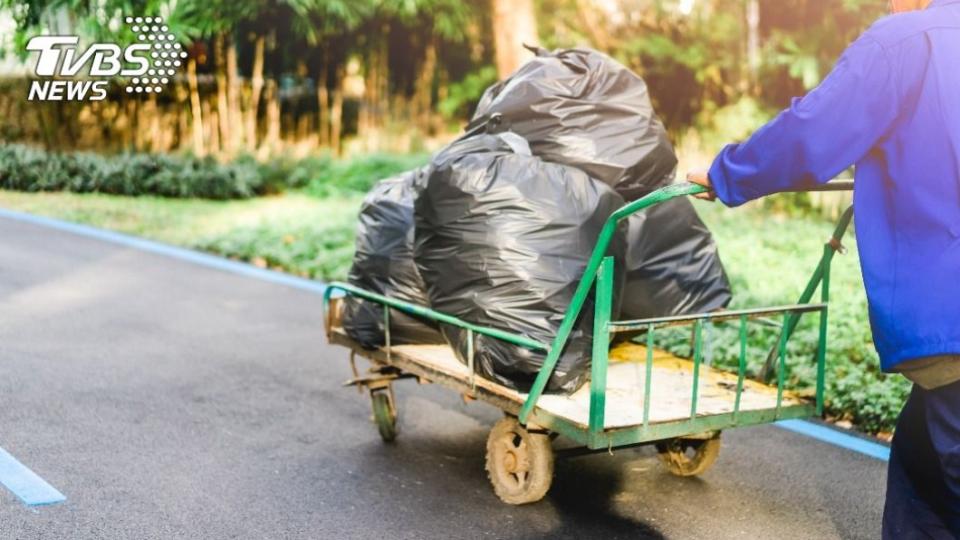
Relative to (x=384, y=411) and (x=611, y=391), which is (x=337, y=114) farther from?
(x=611, y=391)

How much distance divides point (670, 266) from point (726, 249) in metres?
5.12

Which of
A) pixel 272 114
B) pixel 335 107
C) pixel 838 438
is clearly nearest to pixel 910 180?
pixel 838 438

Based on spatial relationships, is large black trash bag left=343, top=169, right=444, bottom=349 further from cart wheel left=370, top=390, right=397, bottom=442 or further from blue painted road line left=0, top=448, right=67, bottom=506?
blue painted road line left=0, top=448, right=67, bottom=506

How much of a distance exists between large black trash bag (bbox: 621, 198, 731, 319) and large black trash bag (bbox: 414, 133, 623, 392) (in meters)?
0.35

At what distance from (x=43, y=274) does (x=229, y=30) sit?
8898 millimetres

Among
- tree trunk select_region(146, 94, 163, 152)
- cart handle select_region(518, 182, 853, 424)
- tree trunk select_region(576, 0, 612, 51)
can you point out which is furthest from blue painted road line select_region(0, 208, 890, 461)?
tree trunk select_region(576, 0, 612, 51)

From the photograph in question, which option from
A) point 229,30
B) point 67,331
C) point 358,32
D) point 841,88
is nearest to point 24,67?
point 229,30

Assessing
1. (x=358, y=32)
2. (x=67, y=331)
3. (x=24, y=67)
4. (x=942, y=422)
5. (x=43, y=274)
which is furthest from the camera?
(x=358, y=32)

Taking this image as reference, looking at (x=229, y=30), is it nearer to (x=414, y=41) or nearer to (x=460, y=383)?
(x=414, y=41)

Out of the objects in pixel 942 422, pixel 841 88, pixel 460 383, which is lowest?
pixel 460 383

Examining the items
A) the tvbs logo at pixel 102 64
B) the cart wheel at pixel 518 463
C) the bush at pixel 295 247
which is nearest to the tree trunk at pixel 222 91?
the tvbs logo at pixel 102 64

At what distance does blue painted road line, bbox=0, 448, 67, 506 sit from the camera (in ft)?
13.6

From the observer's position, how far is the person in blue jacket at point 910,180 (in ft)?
8.69

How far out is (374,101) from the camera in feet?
65.1
